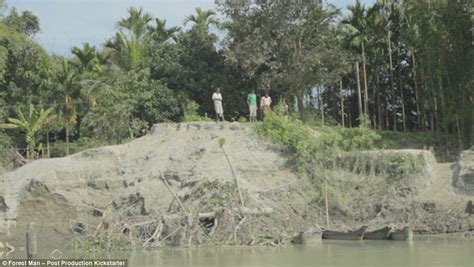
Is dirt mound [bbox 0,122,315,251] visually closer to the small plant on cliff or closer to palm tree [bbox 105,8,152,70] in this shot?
the small plant on cliff

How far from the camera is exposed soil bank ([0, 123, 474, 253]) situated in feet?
62.8

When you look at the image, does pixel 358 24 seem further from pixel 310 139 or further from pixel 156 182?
pixel 156 182

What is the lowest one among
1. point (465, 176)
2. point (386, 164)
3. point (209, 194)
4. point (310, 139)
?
point (209, 194)

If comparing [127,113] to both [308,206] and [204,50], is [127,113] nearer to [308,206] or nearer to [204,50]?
[204,50]

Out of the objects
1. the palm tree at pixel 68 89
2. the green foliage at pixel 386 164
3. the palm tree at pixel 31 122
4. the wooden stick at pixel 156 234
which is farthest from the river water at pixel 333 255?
the palm tree at pixel 68 89

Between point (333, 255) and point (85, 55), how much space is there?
2278 centimetres

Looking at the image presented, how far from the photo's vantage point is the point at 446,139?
A: 29078 millimetres

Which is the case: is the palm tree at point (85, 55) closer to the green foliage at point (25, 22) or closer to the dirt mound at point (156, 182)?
the green foliage at point (25, 22)

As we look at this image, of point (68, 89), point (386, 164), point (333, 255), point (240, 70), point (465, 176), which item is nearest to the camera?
point (333, 255)

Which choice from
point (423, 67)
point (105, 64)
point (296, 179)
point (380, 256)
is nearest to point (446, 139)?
point (423, 67)

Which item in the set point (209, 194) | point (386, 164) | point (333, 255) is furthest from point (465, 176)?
point (209, 194)

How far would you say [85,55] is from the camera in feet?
115

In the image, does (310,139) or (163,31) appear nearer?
(310,139)

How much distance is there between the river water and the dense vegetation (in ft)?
18.3
